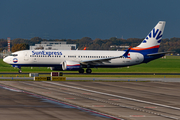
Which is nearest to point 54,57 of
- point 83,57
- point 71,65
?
point 71,65

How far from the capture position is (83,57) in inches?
2144

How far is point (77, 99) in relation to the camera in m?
23.4

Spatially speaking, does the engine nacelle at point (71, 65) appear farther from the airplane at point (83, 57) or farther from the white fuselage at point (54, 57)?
the white fuselage at point (54, 57)

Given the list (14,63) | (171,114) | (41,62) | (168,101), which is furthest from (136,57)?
(171,114)

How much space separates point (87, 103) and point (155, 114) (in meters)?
5.33

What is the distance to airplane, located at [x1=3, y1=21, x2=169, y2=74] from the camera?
173ft

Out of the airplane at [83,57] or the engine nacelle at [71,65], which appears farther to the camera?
the airplane at [83,57]

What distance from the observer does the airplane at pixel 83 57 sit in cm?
5285

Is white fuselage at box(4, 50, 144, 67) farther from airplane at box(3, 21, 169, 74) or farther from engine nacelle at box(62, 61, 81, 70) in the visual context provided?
engine nacelle at box(62, 61, 81, 70)

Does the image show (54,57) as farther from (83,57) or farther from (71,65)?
(83,57)

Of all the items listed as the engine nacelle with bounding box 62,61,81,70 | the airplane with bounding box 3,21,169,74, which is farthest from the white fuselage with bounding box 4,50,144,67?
the engine nacelle with bounding box 62,61,81,70

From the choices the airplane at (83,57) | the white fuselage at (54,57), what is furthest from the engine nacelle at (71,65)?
the white fuselage at (54,57)

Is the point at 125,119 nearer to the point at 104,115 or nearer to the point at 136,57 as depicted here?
the point at 104,115

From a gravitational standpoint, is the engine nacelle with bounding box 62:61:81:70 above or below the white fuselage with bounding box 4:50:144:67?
below
